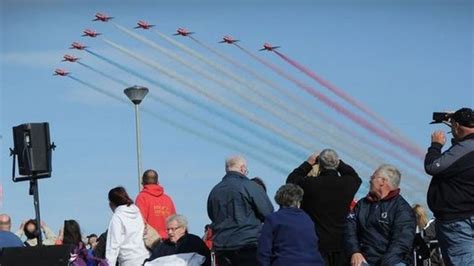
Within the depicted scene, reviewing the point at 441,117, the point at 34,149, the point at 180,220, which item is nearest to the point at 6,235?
the point at 34,149

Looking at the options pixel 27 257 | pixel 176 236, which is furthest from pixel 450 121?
pixel 27 257

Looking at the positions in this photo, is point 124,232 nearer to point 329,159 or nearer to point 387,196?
point 329,159

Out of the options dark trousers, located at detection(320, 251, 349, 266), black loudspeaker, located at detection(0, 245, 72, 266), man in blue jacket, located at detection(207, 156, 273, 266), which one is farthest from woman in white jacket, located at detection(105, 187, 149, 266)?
dark trousers, located at detection(320, 251, 349, 266)

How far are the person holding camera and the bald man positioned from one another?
5.56m

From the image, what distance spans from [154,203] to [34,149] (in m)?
1.67

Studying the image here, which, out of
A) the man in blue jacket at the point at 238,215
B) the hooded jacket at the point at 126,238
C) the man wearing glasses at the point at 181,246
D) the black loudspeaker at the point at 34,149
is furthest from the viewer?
the black loudspeaker at the point at 34,149

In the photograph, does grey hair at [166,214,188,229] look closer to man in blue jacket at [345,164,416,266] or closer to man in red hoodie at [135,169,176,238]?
man in red hoodie at [135,169,176,238]

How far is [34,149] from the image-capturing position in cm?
1250

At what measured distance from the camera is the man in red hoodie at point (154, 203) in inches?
478

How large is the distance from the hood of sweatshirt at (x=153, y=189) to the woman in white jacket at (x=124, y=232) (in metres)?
0.50

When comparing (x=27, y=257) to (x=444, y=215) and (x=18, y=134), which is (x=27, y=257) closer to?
(x=18, y=134)

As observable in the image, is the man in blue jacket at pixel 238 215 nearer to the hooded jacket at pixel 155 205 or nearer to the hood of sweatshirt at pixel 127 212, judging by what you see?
the hood of sweatshirt at pixel 127 212

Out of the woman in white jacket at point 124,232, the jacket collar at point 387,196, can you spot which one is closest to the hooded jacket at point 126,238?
the woman in white jacket at point 124,232

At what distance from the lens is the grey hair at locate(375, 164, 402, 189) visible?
30.0ft
